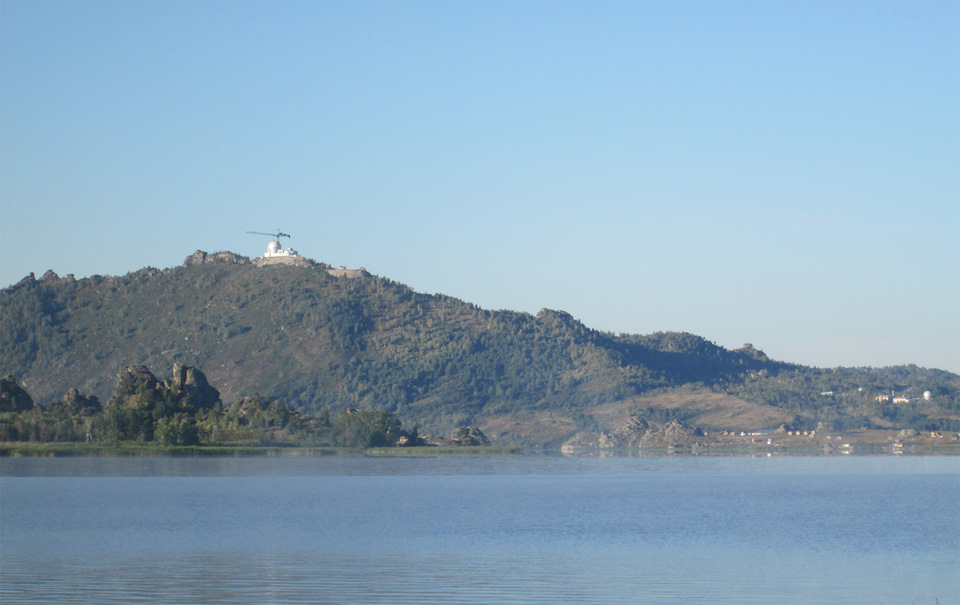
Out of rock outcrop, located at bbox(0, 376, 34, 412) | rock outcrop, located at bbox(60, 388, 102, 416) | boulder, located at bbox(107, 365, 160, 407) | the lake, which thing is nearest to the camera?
the lake

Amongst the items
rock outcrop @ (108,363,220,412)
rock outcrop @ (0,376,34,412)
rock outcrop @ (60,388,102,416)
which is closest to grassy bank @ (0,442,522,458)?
rock outcrop @ (108,363,220,412)

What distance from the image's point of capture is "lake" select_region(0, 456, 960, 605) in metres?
37.2

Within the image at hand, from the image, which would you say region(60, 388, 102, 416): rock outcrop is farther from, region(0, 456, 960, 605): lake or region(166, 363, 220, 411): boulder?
region(0, 456, 960, 605): lake

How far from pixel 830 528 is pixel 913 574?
1706 cm

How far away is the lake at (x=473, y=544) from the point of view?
37.2 metres

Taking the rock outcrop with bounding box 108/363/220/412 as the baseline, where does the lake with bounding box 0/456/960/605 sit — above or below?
below

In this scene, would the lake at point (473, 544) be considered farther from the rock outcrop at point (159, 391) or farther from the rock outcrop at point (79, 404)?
the rock outcrop at point (159, 391)

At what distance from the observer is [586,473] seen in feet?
424

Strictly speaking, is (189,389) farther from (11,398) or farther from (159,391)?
(11,398)

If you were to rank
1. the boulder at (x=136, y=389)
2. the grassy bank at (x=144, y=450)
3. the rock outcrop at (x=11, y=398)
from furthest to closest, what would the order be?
the boulder at (x=136, y=389) < the rock outcrop at (x=11, y=398) < the grassy bank at (x=144, y=450)

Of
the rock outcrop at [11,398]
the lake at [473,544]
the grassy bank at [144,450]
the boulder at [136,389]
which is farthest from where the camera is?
the boulder at [136,389]

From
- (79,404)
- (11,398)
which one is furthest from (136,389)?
(11,398)

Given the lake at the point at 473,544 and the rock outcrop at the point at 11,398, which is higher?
the rock outcrop at the point at 11,398

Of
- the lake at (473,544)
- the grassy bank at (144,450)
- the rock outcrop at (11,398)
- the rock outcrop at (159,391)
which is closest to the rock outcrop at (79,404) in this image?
the rock outcrop at (159,391)
